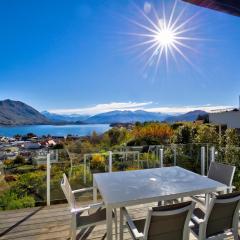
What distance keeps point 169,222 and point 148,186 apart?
89 cm

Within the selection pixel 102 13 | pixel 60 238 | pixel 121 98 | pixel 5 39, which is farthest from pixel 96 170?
pixel 121 98

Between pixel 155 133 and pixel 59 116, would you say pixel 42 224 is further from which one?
pixel 59 116

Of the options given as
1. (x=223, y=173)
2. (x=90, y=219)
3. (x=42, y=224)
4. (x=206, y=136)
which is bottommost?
(x=42, y=224)

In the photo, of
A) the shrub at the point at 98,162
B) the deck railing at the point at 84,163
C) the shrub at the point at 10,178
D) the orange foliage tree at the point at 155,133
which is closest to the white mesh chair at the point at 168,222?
the deck railing at the point at 84,163

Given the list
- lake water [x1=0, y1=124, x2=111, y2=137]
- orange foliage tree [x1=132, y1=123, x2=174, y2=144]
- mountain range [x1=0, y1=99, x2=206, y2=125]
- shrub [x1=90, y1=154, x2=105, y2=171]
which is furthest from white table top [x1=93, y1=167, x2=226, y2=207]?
mountain range [x1=0, y1=99, x2=206, y2=125]

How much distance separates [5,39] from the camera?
9.88m

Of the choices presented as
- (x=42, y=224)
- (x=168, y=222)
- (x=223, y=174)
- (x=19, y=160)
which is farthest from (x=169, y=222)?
(x=19, y=160)

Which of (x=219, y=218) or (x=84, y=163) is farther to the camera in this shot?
(x=84, y=163)

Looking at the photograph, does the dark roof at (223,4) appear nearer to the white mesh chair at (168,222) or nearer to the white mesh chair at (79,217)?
the white mesh chair at (168,222)

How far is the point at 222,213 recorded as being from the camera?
225cm

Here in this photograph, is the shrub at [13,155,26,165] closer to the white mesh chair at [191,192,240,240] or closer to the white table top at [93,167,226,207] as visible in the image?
the white table top at [93,167,226,207]

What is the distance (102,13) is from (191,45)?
360 cm

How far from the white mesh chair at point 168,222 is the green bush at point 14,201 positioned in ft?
9.68

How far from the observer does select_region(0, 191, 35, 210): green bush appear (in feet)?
13.9
